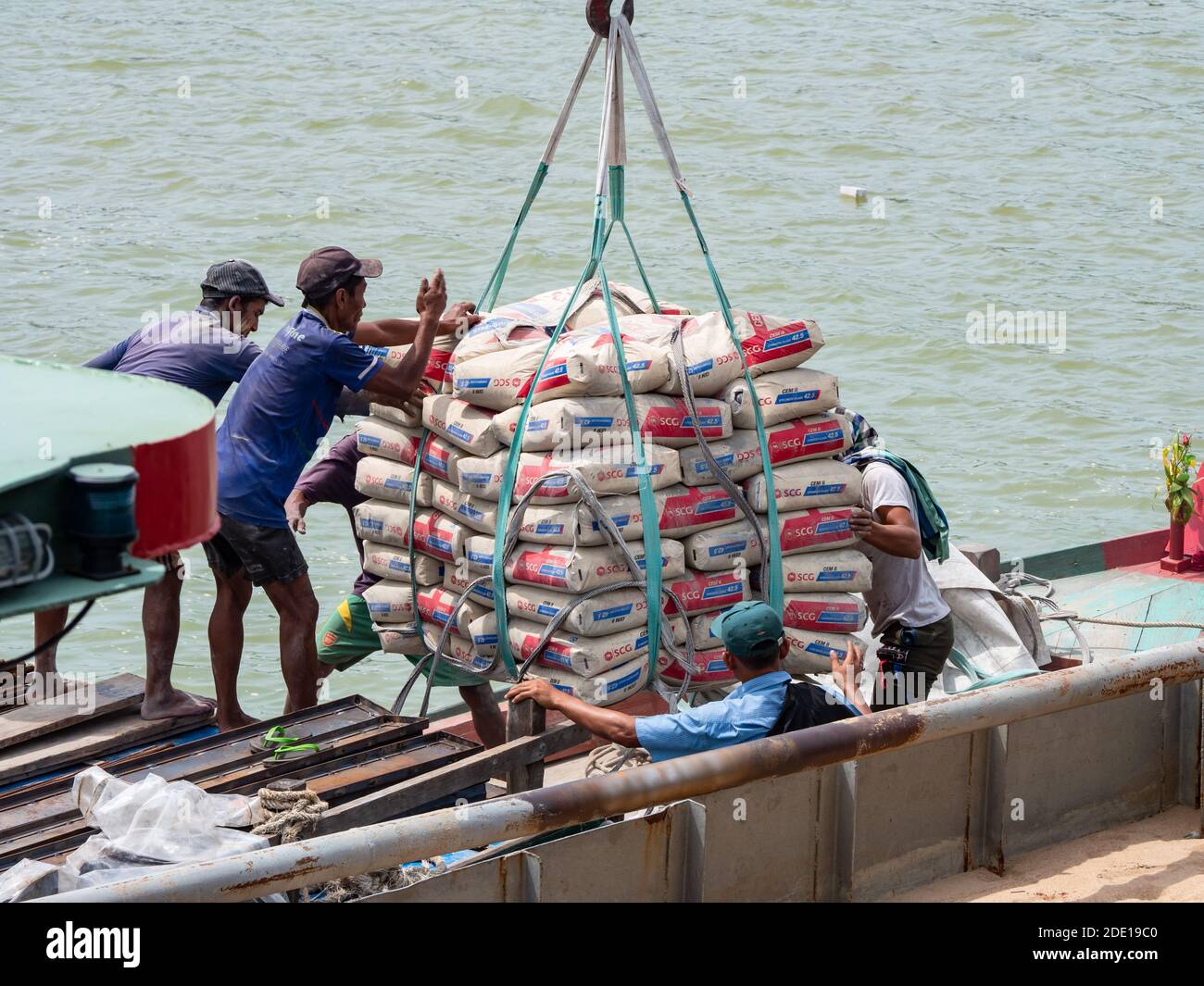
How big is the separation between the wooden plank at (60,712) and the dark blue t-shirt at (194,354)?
121 centimetres

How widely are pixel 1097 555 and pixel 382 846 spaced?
7.10m

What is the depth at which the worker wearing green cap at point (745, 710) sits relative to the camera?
467 cm

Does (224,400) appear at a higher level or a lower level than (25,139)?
lower

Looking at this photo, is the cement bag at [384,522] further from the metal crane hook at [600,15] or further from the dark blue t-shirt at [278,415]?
the metal crane hook at [600,15]

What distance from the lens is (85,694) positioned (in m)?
6.05

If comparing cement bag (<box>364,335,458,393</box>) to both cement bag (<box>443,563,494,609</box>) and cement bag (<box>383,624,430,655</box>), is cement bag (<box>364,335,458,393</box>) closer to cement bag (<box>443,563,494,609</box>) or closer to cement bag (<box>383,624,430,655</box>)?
cement bag (<box>443,563,494,609</box>)

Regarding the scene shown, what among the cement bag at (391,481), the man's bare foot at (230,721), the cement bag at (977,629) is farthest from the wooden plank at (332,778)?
the cement bag at (977,629)

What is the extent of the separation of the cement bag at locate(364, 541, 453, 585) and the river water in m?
6.83

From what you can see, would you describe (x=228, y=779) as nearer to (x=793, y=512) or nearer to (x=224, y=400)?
(x=793, y=512)

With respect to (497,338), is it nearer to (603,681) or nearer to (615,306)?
(615,306)

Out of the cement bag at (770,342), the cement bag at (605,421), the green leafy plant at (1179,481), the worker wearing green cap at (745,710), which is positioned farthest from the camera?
the green leafy plant at (1179,481)

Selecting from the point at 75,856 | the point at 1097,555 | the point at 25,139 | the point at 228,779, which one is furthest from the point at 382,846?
the point at 25,139

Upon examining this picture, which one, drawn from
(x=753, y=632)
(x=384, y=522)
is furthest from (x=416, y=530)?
(x=753, y=632)


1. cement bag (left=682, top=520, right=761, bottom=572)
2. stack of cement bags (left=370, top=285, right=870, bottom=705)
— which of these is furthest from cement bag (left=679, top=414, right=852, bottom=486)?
cement bag (left=682, top=520, right=761, bottom=572)
